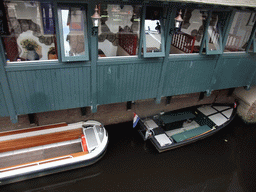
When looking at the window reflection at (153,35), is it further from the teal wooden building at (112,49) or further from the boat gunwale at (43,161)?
the boat gunwale at (43,161)

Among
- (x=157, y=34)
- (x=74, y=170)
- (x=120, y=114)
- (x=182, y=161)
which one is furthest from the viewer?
(x=120, y=114)

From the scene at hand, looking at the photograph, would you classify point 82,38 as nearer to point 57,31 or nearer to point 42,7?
point 57,31

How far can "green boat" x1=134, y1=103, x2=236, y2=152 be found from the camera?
9.83m

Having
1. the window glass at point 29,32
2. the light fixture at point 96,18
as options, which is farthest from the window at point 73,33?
the light fixture at point 96,18

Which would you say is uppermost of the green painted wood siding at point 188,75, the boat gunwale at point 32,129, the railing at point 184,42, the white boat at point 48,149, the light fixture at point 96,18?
the light fixture at point 96,18

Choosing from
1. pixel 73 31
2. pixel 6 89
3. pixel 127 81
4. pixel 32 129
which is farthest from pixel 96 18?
pixel 32 129

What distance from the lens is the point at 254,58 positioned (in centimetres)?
995

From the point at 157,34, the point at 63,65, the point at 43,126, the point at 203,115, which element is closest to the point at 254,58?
the point at 203,115

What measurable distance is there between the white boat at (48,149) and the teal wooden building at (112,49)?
1.90 m

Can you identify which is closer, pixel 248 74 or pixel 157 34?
pixel 157 34

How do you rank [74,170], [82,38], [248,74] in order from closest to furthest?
[82,38]
[74,170]
[248,74]

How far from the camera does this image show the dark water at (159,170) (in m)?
8.33

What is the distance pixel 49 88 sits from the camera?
7.08m

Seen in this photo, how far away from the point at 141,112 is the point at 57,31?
6.84 meters
